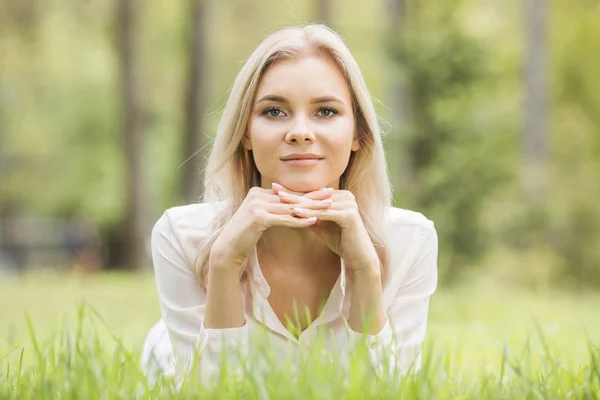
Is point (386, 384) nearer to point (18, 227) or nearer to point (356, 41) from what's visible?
point (356, 41)

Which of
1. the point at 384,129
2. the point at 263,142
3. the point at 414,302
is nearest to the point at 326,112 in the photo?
the point at 263,142

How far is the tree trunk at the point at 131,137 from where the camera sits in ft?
67.6

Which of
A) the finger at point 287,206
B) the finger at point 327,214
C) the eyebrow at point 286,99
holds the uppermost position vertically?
the eyebrow at point 286,99

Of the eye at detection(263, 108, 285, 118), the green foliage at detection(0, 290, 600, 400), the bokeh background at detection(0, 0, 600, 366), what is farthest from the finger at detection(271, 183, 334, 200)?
the bokeh background at detection(0, 0, 600, 366)

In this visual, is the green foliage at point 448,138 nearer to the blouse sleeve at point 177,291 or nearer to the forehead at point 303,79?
the blouse sleeve at point 177,291

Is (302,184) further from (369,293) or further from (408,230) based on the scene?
(408,230)

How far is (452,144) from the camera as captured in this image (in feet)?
43.6

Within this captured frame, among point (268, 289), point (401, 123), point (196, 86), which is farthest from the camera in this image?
point (196, 86)

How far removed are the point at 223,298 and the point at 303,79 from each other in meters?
0.92

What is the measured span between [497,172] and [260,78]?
9.82 m

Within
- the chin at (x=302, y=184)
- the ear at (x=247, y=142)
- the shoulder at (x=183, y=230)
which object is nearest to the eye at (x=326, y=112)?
the chin at (x=302, y=184)

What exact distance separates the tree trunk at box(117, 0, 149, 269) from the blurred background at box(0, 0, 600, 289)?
39 mm

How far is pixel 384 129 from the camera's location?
9.00 metres

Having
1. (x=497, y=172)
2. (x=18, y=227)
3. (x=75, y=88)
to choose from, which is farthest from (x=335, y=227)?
(x=18, y=227)
